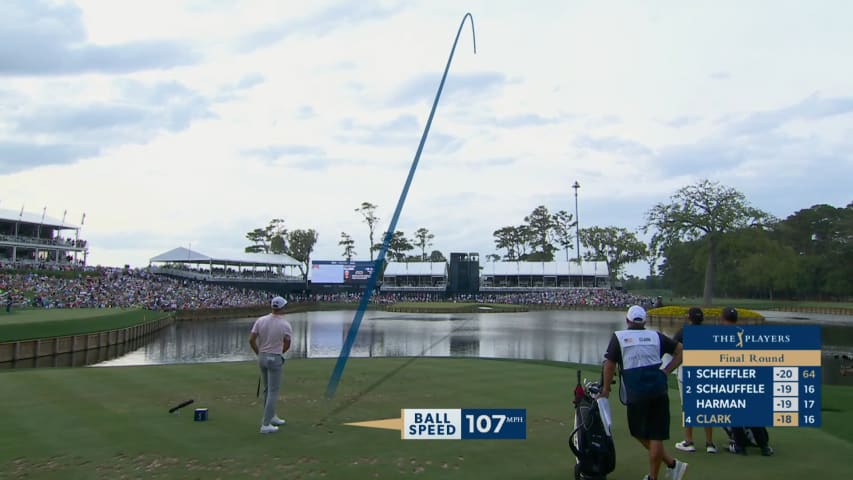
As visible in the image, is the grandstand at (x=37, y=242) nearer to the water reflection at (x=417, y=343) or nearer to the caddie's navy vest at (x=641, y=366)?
the water reflection at (x=417, y=343)

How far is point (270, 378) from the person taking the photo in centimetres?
823

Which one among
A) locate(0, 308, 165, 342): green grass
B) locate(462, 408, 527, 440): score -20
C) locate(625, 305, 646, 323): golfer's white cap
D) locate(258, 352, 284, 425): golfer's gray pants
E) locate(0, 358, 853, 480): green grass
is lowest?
locate(0, 308, 165, 342): green grass

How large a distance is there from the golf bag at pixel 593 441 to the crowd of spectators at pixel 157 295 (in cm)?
4243

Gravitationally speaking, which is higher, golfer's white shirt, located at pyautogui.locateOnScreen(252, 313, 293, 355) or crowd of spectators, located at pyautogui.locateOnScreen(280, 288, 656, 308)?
golfer's white shirt, located at pyautogui.locateOnScreen(252, 313, 293, 355)

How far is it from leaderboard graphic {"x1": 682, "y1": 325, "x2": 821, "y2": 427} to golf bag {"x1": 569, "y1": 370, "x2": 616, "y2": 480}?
1.22m

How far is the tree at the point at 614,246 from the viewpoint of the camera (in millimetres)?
113000

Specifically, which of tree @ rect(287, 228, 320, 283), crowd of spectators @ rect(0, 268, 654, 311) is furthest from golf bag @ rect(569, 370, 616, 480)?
tree @ rect(287, 228, 320, 283)

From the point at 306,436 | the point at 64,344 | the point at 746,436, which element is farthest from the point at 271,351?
the point at 64,344

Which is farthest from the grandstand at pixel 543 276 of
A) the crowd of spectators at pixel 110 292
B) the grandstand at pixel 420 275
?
the crowd of spectators at pixel 110 292

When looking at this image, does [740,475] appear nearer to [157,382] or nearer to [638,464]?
[638,464]

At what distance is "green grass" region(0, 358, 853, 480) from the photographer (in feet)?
21.5

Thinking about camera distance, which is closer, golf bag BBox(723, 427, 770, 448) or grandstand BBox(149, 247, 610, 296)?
golf bag BBox(723, 427, 770, 448)

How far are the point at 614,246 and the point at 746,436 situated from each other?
371 feet

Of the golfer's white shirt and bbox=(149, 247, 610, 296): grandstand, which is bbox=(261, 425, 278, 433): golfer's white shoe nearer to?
the golfer's white shirt
